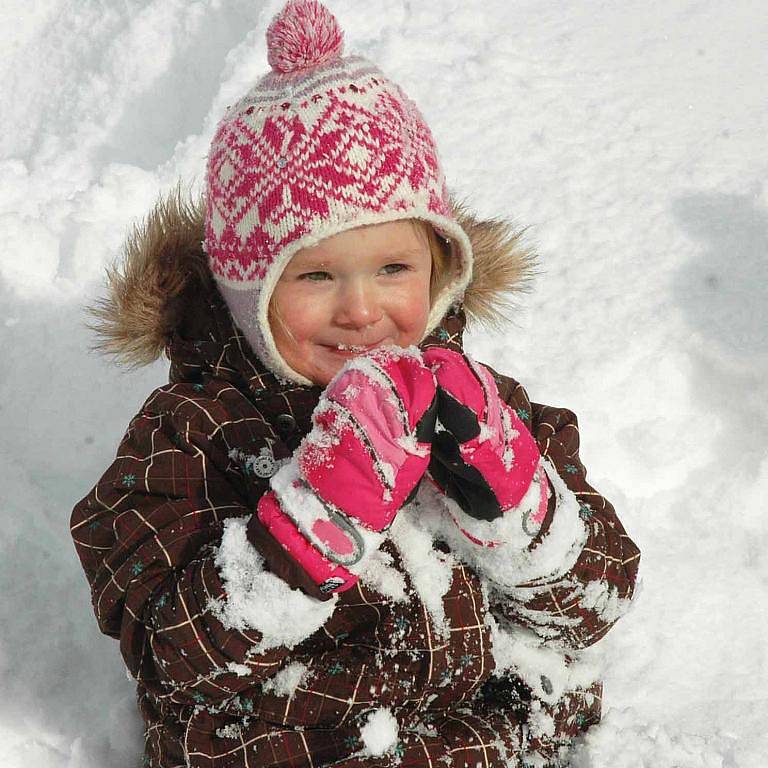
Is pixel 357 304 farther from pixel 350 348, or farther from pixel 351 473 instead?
pixel 351 473

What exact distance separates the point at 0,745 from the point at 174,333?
878 mm

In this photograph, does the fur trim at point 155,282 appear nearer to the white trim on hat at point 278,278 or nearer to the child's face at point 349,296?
the white trim on hat at point 278,278

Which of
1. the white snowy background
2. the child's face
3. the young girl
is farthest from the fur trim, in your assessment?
the white snowy background

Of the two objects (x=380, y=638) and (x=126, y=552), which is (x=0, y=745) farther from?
(x=380, y=638)

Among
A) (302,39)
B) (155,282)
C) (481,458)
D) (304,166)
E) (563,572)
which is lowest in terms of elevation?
(563,572)

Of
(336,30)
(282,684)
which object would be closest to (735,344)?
(336,30)

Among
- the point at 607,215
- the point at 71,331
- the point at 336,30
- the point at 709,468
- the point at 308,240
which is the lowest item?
the point at 709,468

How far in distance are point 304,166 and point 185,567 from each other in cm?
67

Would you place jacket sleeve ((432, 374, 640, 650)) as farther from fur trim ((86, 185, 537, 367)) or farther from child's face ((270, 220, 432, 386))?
fur trim ((86, 185, 537, 367))

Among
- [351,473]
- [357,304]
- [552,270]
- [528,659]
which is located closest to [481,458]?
[351,473]

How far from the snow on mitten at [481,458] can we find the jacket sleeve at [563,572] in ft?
0.10

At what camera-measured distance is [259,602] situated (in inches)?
56.3

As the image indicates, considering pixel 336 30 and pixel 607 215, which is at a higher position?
pixel 336 30

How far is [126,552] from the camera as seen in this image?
162cm
